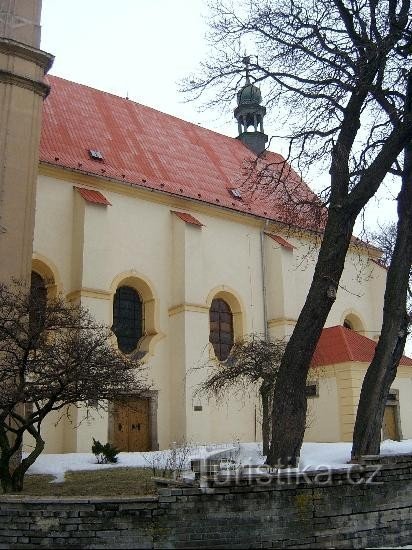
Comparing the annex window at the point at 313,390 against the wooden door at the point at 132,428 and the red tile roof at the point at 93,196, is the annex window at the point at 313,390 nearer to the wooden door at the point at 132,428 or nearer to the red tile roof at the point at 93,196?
the wooden door at the point at 132,428

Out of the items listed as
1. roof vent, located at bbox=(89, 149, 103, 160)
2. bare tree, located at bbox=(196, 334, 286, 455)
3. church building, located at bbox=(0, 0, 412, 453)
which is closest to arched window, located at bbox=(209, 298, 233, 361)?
church building, located at bbox=(0, 0, 412, 453)

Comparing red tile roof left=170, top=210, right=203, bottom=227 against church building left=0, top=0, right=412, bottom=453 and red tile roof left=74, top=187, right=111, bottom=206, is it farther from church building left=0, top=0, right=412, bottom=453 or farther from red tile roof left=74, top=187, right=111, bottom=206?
red tile roof left=74, top=187, right=111, bottom=206

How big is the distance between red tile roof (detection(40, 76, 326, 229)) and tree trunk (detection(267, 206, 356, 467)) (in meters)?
8.79

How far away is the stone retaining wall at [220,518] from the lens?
6.61m

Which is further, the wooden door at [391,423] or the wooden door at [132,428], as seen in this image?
the wooden door at [391,423]

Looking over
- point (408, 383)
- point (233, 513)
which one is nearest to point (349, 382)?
point (408, 383)

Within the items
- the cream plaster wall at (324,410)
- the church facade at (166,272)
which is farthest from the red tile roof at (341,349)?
the cream plaster wall at (324,410)

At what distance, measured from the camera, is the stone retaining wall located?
21.7 feet

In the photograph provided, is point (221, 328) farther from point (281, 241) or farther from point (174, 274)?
point (281, 241)

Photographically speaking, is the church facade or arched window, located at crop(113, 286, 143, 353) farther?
arched window, located at crop(113, 286, 143, 353)

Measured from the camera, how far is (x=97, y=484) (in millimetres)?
9852

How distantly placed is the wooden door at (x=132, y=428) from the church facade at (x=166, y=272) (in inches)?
1.3

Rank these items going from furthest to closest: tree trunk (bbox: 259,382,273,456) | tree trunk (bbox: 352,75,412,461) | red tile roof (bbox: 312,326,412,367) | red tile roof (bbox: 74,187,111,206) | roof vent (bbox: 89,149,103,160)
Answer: roof vent (bbox: 89,149,103,160), red tile roof (bbox: 312,326,412,367), red tile roof (bbox: 74,187,111,206), tree trunk (bbox: 259,382,273,456), tree trunk (bbox: 352,75,412,461)

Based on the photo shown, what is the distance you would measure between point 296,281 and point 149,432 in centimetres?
825
